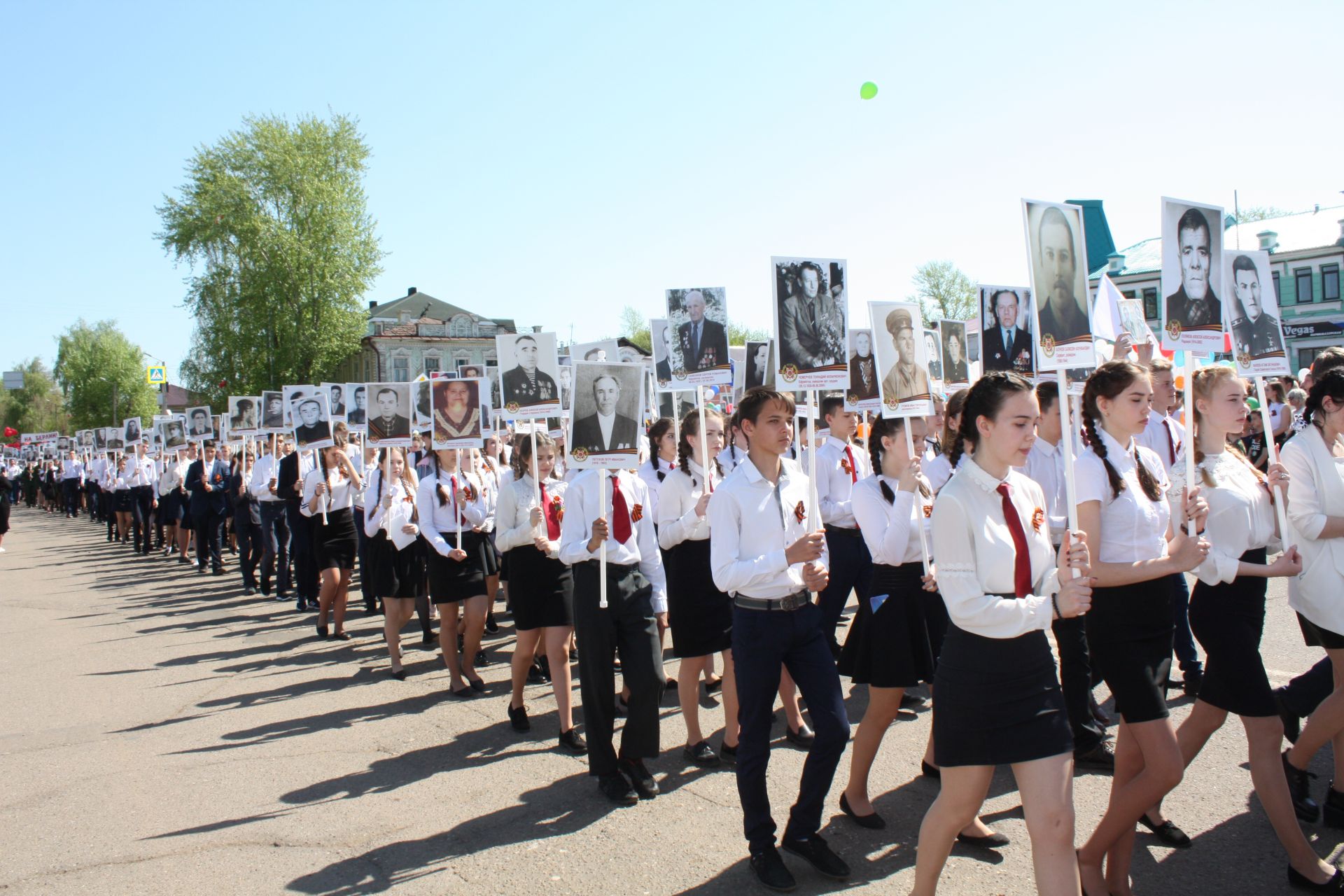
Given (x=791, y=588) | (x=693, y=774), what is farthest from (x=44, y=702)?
(x=791, y=588)

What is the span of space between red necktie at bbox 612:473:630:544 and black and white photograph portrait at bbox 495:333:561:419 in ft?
6.83

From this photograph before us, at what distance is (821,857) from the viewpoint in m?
4.14

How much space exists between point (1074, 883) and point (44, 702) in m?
8.58

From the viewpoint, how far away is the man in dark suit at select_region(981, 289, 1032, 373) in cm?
750

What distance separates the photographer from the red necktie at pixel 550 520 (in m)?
6.95

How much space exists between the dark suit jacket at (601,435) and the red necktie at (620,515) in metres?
0.30

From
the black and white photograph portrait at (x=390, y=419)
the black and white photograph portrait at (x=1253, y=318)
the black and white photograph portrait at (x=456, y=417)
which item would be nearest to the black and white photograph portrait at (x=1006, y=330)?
the black and white photograph portrait at (x=1253, y=318)

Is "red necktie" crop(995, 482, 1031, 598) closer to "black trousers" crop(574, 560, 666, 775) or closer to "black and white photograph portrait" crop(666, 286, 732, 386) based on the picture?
"black trousers" crop(574, 560, 666, 775)

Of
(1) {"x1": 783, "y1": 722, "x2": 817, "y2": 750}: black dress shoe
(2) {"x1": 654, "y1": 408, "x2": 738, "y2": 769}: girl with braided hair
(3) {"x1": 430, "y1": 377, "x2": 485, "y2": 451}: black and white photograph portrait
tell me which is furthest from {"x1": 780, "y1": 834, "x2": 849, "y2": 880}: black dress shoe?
(3) {"x1": 430, "y1": 377, "x2": 485, "y2": 451}: black and white photograph portrait

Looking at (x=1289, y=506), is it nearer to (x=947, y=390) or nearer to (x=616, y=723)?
(x=616, y=723)

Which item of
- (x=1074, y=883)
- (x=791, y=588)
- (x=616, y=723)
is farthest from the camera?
(x=616, y=723)

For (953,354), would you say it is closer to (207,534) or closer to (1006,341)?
(1006,341)

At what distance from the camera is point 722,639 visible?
5.99m

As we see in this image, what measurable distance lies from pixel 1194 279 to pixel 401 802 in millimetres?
5196
